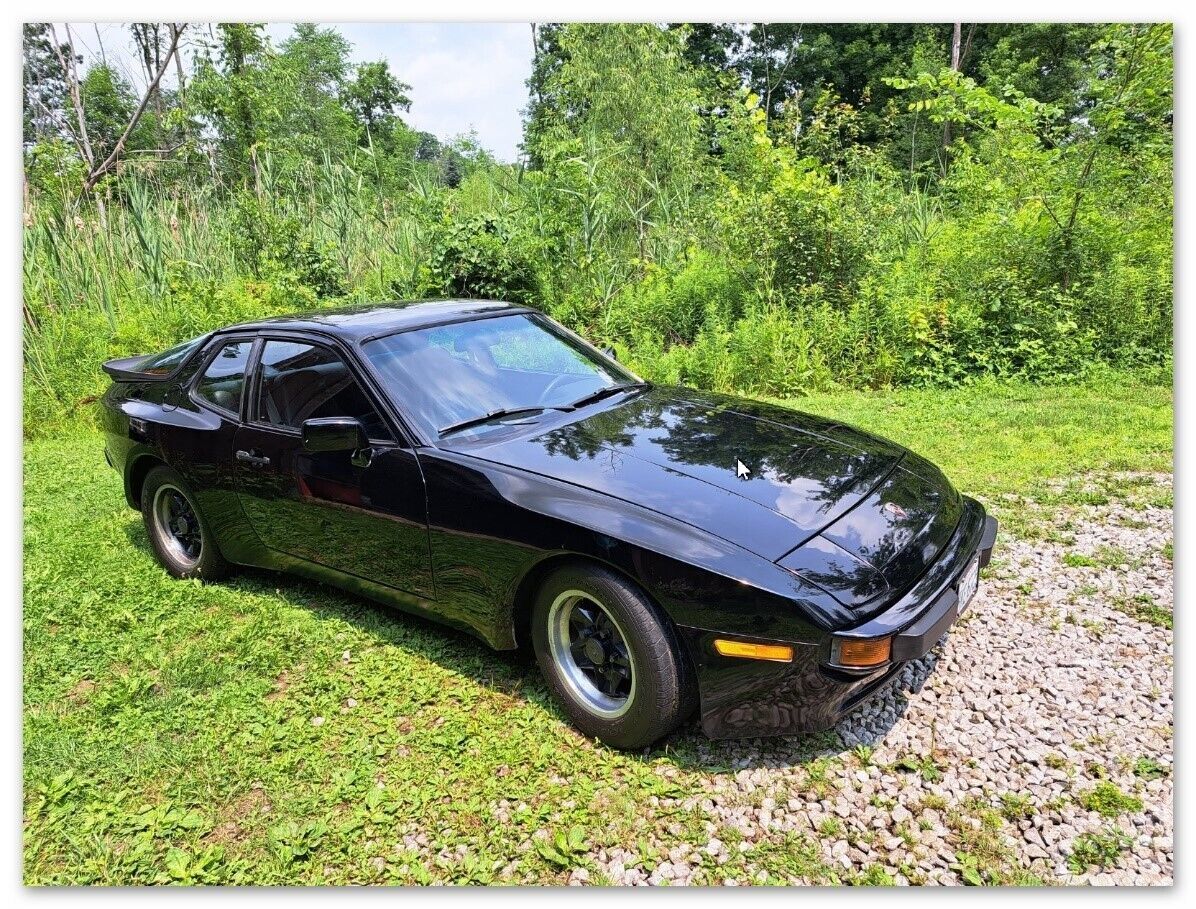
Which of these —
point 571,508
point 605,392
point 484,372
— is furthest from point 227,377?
point 571,508

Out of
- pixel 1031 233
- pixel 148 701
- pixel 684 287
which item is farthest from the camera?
pixel 684 287

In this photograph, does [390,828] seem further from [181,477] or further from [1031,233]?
[1031,233]

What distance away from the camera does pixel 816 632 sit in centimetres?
227

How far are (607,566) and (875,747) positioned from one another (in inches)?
44.3

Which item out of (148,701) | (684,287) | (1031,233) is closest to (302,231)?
(684,287)

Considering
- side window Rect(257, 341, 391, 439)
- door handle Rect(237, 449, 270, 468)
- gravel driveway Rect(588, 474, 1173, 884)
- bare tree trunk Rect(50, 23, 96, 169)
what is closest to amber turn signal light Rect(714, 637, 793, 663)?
gravel driveway Rect(588, 474, 1173, 884)

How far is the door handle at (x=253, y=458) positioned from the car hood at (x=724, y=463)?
118 centimetres

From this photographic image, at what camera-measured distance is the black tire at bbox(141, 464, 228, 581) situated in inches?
163

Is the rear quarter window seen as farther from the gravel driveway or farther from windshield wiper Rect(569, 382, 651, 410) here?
the gravel driveway

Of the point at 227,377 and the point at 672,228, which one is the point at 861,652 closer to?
the point at 227,377

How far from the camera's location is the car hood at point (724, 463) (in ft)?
8.48

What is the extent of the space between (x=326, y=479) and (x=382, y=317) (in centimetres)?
90

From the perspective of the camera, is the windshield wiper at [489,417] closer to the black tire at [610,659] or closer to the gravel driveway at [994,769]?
the black tire at [610,659]

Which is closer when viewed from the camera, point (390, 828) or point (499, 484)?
point (390, 828)
